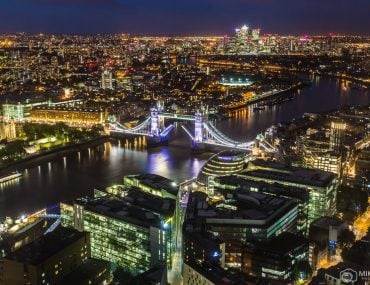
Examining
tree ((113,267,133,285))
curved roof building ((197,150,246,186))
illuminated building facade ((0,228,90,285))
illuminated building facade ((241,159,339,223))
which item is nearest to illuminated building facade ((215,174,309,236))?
illuminated building facade ((241,159,339,223))

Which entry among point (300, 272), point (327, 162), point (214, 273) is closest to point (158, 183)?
point (300, 272)

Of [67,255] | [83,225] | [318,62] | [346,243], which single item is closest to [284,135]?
[346,243]

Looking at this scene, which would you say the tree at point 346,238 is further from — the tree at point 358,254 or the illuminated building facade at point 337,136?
the illuminated building facade at point 337,136

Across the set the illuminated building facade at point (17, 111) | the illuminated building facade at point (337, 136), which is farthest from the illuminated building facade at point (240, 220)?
the illuminated building facade at point (17, 111)

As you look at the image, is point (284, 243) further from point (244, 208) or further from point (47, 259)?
point (47, 259)

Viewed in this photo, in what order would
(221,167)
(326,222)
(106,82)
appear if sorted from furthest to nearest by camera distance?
1. (106,82)
2. (221,167)
3. (326,222)

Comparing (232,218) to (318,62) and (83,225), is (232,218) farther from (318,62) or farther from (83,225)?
(318,62)

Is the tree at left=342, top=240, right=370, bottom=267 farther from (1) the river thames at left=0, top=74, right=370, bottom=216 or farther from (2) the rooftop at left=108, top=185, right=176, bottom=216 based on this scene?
(1) the river thames at left=0, top=74, right=370, bottom=216
